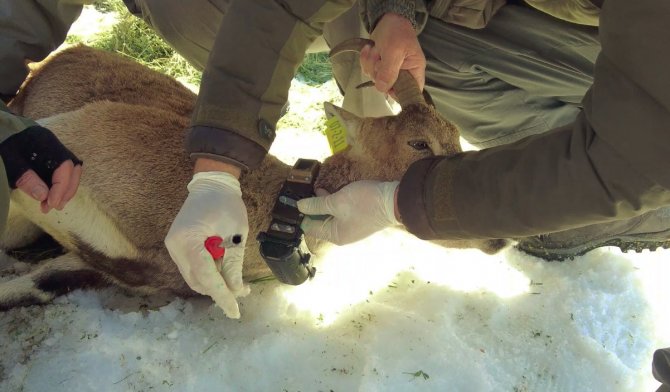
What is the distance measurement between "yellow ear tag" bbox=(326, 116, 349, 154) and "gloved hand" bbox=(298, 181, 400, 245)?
0.89 feet

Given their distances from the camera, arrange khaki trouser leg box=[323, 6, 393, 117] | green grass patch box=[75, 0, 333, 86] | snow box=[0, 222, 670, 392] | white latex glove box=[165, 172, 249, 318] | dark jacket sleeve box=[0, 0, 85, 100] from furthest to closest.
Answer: green grass patch box=[75, 0, 333, 86] < khaki trouser leg box=[323, 6, 393, 117] < dark jacket sleeve box=[0, 0, 85, 100] < snow box=[0, 222, 670, 392] < white latex glove box=[165, 172, 249, 318]

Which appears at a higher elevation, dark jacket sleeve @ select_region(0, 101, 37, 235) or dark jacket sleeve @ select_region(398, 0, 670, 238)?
dark jacket sleeve @ select_region(398, 0, 670, 238)

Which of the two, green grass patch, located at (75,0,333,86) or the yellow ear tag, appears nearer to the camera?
the yellow ear tag

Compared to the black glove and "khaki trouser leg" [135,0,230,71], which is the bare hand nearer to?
the black glove

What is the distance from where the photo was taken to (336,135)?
3.64m

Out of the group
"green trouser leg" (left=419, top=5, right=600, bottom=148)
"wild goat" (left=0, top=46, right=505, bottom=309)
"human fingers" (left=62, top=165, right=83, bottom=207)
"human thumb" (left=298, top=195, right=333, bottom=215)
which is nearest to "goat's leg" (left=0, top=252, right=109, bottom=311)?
"wild goat" (left=0, top=46, right=505, bottom=309)

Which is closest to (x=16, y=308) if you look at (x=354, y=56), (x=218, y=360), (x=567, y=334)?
(x=218, y=360)

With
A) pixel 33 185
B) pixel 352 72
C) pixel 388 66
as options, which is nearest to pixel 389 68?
pixel 388 66

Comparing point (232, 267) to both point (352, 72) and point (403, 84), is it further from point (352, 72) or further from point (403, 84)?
point (352, 72)

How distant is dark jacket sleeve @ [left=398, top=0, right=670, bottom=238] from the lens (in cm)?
221

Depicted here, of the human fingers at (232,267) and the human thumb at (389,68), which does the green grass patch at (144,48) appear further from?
the human fingers at (232,267)

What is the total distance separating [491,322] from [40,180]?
120 inches

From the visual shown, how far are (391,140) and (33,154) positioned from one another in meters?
2.19

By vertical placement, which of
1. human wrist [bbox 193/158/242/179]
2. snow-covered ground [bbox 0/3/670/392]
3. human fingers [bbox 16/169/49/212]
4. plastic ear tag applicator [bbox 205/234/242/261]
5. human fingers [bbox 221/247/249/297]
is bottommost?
snow-covered ground [bbox 0/3/670/392]
